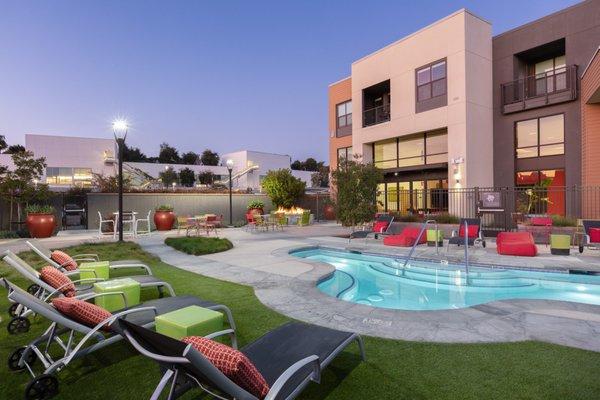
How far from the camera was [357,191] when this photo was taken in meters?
14.2

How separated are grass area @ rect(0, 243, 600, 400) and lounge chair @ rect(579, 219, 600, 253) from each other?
7.59 meters

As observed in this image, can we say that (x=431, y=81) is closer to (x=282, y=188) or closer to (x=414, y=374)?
(x=282, y=188)

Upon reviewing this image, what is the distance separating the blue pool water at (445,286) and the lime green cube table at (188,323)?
404 cm

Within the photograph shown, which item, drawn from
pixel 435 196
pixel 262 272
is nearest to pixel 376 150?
pixel 435 196

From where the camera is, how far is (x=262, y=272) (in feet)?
25.7

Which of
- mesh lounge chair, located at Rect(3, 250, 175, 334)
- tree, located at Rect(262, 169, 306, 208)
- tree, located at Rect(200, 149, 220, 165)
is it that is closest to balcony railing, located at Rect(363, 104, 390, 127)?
tree, located at Rect(262, 169, 306, 208)

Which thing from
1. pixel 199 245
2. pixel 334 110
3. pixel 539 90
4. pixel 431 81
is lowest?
pixel 199 245

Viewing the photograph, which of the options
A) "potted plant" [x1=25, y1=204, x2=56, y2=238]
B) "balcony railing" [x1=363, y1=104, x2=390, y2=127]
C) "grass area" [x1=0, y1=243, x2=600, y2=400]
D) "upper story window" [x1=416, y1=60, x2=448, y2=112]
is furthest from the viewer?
"balcony railing" [x1=363, y1=104, x2=390, y2=127]

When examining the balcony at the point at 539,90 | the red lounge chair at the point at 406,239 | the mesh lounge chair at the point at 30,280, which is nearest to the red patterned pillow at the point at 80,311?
the mesh lounge chair at the point at 30,280

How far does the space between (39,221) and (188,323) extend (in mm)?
A: 15629

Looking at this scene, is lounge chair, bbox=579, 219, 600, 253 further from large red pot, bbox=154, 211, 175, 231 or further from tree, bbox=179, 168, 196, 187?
tree, bbox=179, 168, 196, 187

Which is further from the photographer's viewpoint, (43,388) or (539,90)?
→ (539,90)

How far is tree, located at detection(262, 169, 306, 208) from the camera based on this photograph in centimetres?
2258

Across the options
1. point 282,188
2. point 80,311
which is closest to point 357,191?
point 282,188
